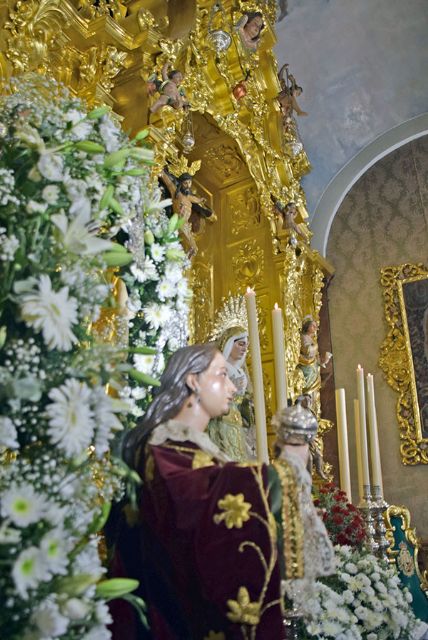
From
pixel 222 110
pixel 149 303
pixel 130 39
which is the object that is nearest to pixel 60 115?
pixel 149 303

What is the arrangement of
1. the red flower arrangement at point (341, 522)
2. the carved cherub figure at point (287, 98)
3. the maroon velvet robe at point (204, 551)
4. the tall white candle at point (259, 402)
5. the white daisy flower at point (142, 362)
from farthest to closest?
A: the carved cherub figure at point (287, 98)
the red flower arrangement at point (341, 522)
the white daisy flower at point (142, 362)
the tall white candle at point (259, 402)
the maroon velvet robe at point (204, 551)

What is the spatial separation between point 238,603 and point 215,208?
3736mm

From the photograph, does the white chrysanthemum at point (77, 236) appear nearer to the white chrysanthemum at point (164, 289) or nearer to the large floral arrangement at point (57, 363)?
the large floral arrangement at point (57, 363)

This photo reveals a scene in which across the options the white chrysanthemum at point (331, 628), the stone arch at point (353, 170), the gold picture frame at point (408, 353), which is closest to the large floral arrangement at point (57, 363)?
the white chrysanthemum at point (331, 628)

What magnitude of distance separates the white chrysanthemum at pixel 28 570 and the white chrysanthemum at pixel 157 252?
1.11 m

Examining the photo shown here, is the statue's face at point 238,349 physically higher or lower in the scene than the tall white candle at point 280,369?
higher

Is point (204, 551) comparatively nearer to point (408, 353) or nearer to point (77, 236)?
point (77, 236)

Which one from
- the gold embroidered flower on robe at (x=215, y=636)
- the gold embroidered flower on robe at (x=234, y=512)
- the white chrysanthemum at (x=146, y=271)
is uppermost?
the white chrysanthemum at (x=146, y=271)

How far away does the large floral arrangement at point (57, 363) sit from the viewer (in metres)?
1.06

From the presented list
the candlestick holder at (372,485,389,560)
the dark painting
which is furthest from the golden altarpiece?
the candlestick holder at (372,485,389,560)

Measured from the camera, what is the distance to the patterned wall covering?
5.66m

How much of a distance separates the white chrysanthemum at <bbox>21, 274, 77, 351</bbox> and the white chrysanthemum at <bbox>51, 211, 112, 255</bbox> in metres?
0.10

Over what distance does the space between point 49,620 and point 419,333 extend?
5.09 metres

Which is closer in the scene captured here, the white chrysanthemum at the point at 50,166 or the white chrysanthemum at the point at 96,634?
the white chrysanthemum at the point at 96,634
